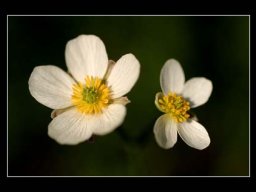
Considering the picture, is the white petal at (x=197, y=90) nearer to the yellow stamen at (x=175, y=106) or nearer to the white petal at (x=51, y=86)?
the yellow stamen at (x=175, y=106)

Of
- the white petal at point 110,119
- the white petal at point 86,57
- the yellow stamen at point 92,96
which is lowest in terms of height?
the white petal at point 110,119

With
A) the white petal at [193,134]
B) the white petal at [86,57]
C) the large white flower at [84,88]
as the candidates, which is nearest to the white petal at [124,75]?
the large white flower at [84,88]

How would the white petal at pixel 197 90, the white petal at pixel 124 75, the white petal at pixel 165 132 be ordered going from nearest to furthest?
the white petal at pixel 165 132 → the white petal at pixel 124 75 → the white petal at pixel 197 90

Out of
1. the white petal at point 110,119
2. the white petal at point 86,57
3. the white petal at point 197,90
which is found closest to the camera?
the white petal at point 110,119

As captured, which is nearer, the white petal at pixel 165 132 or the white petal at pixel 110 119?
the white petal at pixel 110 119

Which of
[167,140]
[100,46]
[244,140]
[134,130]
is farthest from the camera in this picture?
[244,140]

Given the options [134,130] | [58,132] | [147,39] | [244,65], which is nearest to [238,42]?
[244,65]

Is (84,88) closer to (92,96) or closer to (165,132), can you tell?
(92,96)

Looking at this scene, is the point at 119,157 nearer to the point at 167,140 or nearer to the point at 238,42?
the point at 167,140
